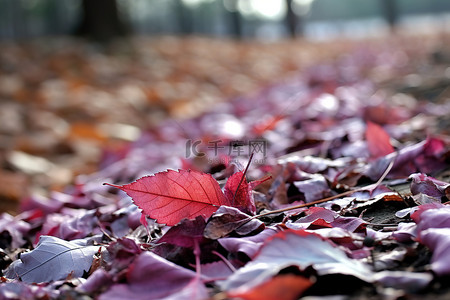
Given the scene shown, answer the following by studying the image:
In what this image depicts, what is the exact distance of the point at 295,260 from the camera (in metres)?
0.58

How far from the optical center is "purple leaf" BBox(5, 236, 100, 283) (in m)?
0.76

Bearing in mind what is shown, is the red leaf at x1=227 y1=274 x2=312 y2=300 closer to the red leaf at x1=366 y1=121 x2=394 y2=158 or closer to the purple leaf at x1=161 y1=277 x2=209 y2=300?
the purple leaf at x1=161 y1=277 x2=209 y2=300

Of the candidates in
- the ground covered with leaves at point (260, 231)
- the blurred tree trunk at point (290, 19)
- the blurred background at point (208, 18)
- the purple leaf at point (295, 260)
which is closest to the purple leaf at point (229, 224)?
the ground covered with leaves at point (260, 231)

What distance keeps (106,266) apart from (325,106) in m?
1.44

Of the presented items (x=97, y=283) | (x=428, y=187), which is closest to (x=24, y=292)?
(x=97, y=283)

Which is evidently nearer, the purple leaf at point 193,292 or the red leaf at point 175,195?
the purple leaf at point 193,292

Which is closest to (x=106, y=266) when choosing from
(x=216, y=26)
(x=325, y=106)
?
(x=325, y=106)

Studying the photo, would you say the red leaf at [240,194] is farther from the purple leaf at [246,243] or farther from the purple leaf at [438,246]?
the purple leaf at [438,246]

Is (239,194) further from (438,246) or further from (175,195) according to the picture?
(438,246)

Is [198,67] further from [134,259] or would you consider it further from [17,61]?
[134,259]

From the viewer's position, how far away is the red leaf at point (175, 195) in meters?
0.73

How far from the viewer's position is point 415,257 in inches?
25.2

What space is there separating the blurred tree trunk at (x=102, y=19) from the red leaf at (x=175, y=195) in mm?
4835

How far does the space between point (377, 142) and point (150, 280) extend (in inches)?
27.3
